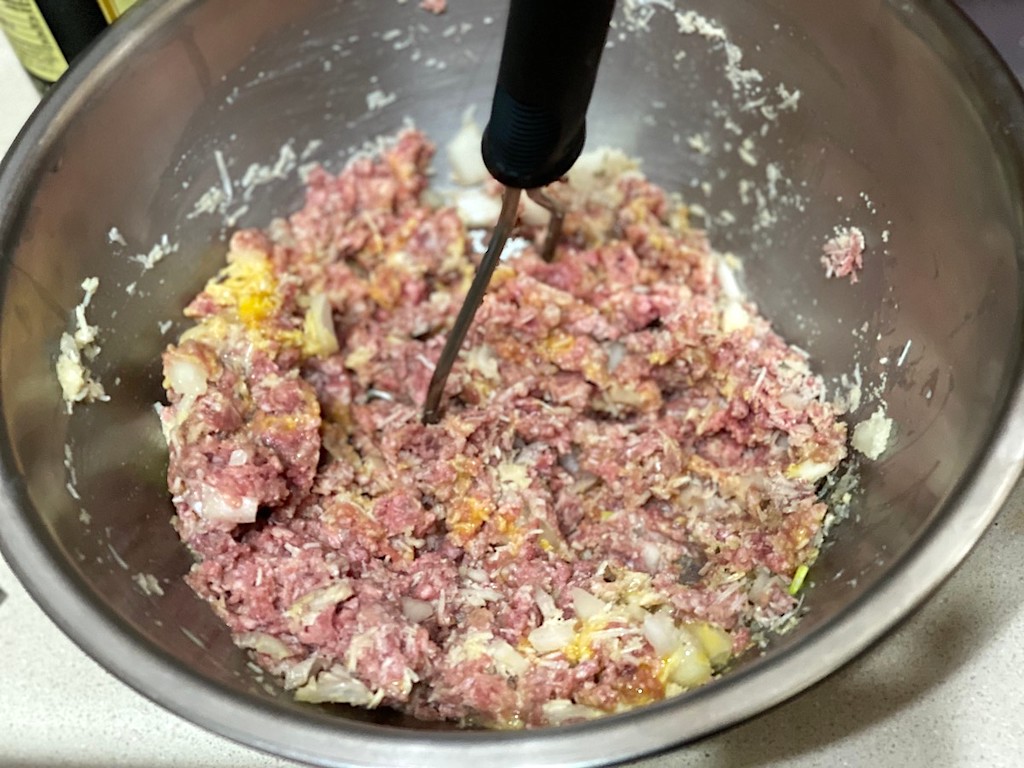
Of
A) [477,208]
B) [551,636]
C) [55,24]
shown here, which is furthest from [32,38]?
[551,636]

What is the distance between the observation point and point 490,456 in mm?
1339

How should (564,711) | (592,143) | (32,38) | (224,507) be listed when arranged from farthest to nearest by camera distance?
1. (592,143)
2. (32,38)
3. (224,507)
4. (564,711)

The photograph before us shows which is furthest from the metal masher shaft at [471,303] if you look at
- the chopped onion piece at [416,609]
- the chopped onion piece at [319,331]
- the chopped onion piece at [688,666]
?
the chopped onion piece at [688,666]

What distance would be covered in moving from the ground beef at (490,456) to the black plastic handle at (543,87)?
0.50 metres

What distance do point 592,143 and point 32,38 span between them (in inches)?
37.4

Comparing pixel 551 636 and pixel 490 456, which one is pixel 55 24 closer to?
pixel 490 456

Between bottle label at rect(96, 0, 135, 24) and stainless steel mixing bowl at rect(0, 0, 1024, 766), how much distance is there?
19cm

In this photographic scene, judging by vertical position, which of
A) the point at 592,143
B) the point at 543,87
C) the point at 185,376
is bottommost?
the point at 592,143

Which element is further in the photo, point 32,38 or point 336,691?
point 32,38

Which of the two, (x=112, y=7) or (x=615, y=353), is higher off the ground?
(x=112, y=7)

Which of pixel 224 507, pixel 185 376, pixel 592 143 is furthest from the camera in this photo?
pixel 592 143

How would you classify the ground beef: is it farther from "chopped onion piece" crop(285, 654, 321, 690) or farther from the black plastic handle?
the black plastic handle

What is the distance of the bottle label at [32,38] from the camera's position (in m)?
1.34

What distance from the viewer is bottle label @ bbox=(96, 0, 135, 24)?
1.35 meters
